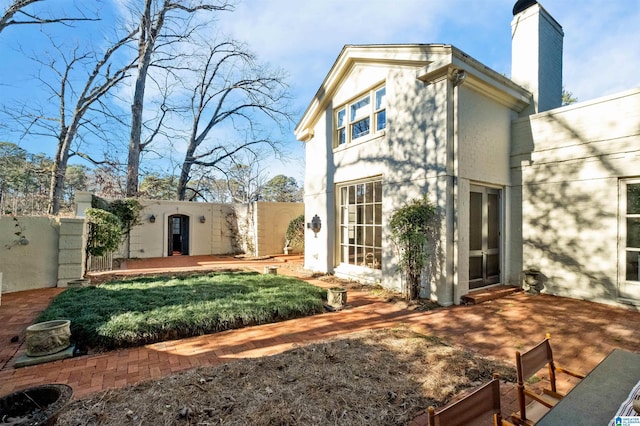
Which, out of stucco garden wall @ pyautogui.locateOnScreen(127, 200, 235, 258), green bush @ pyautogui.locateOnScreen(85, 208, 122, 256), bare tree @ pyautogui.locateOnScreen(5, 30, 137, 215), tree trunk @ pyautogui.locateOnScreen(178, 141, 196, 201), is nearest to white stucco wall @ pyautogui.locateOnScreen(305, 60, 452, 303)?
green bush @ pyautogui.locateOnScreen(85, 208, 122, 256)

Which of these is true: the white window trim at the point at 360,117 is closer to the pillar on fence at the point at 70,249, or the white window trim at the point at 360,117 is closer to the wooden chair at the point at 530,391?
the wooden chair at the point at 530,391

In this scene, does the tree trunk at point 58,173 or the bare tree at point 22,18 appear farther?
the tree trunk at point 58,173

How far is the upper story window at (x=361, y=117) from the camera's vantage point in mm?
7707

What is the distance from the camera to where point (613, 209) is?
19.0 ft

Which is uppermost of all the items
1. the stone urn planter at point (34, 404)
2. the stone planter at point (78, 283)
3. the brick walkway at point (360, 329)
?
the stone urn planter at point (34, 404)

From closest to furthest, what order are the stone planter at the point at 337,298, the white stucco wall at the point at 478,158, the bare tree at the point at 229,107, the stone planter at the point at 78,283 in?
the stone planter at the point at 337,298 → the white stucco wall at the point at 478,158 → the stone planter at the point at 78,283 → the bare tree at the point at 229,107

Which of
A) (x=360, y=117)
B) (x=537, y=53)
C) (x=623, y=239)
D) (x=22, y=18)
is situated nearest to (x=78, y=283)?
(x=360, y=117)

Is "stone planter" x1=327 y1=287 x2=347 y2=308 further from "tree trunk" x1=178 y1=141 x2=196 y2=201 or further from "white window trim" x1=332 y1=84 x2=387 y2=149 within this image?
"tree trunk" x1=178 y1=141 x2=196 y2=201

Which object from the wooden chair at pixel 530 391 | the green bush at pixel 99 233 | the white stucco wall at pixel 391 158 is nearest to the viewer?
the wooden chair at pixel 530 391

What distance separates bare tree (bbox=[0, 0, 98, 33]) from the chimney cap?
13.5 meters

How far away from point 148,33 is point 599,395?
19.4 meters

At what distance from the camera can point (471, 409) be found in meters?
1.52

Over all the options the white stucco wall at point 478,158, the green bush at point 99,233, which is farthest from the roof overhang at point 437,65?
the green bush at point 99,233

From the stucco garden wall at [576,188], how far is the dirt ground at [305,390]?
4.55 metres
